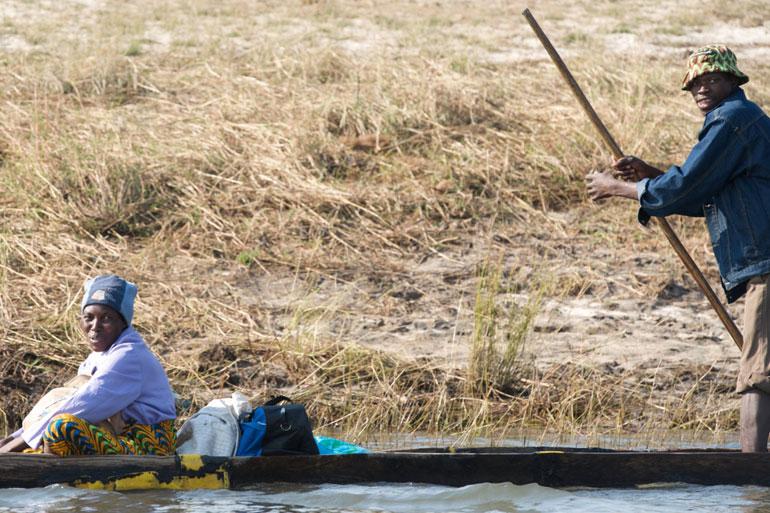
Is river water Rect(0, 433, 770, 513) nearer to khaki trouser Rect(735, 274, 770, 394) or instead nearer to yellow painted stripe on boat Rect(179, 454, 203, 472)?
yellow painted stripe on boat Rect(179, 454, 203, 472)

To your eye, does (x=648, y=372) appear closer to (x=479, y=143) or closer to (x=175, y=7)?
(x=479, y=143)

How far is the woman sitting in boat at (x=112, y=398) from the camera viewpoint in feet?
17.3

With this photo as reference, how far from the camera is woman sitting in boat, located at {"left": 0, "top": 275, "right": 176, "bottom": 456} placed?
5.26m

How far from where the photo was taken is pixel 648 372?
8078 mm

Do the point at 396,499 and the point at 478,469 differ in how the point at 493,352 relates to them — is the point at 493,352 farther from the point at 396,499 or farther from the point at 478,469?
the point at 396,499

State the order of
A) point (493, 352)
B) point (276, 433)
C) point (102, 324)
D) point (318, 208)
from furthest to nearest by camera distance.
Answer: point (318, 208) < point (493, 352) < point (276, 433) < point (102, 324)

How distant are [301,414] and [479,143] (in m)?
5.97

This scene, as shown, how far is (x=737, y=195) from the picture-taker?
550cm

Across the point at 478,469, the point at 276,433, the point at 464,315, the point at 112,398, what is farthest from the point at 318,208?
the point at 112,398

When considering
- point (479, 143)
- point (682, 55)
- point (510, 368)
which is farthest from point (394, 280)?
point (682, 55)

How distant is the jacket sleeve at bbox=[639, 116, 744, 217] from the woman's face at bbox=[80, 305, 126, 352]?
2.48m

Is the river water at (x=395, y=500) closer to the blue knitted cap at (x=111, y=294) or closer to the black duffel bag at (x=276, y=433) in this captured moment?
the black duffel bag at (x=276, y=433)

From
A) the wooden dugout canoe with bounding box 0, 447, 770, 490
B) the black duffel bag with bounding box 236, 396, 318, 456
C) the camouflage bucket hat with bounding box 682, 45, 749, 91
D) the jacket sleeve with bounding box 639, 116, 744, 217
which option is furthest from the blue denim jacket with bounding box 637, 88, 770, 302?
the black duffel bag with bounding box 236, 396, 318, 456

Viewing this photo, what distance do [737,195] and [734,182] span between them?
0.23 ft
